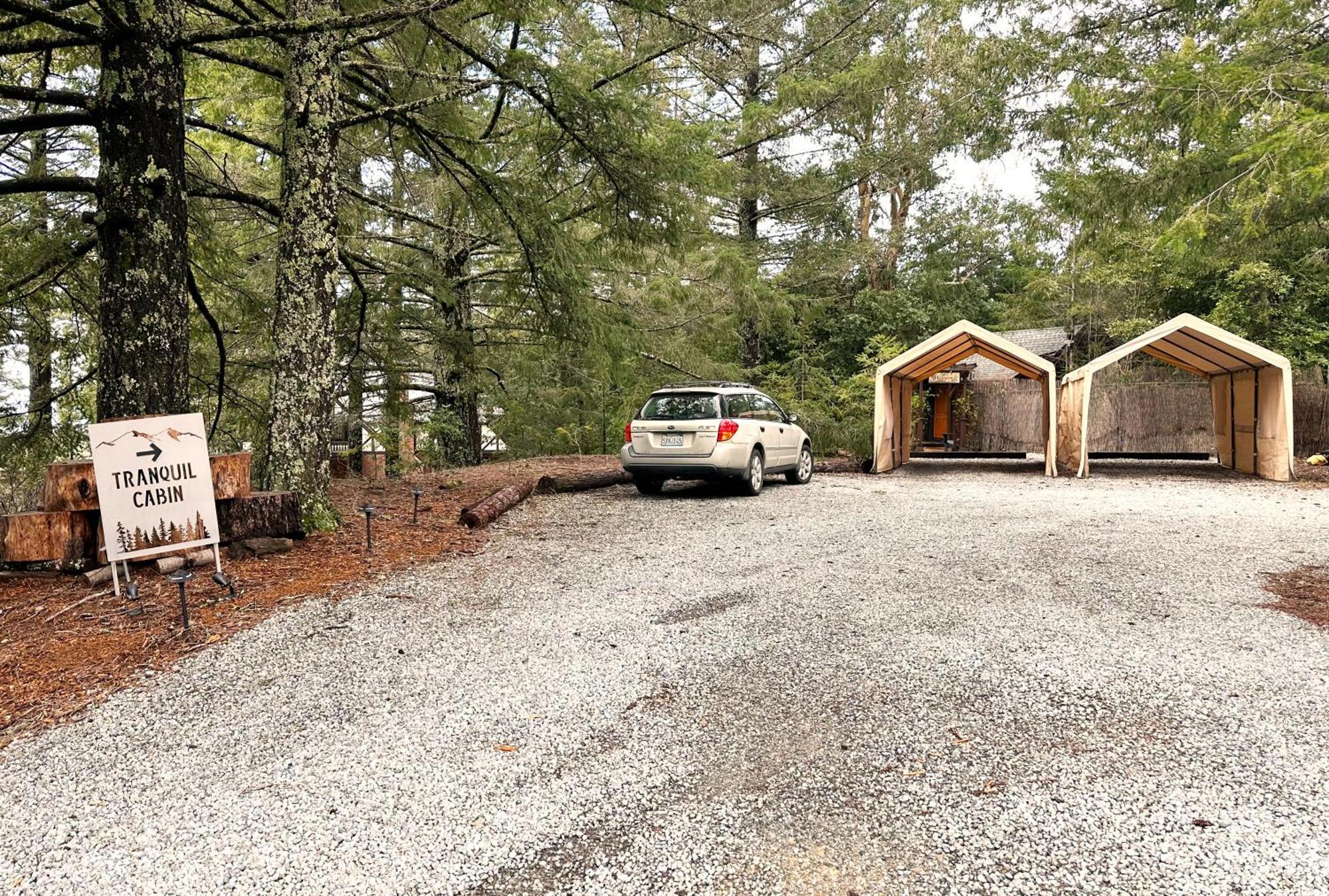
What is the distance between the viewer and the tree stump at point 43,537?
474 cm

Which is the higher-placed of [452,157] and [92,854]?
[452,157]

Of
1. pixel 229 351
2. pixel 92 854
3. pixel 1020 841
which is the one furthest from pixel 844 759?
pixel 229 351

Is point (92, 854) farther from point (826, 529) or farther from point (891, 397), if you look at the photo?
point (891, 397)

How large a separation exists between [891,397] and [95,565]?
14.3 metres

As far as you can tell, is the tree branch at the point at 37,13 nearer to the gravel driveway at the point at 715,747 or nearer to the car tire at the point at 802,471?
the gravel driveway at the point at 715,747

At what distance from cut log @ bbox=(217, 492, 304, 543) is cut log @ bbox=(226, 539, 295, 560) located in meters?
0.05

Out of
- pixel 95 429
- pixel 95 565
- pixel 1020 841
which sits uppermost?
pixel 95 429

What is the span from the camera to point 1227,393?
1442cm

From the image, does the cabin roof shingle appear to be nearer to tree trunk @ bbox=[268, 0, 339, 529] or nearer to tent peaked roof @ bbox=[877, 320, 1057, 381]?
tent peaked roof @ bbox=[877, 320, 1057, 381]

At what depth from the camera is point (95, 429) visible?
4539 millimetres

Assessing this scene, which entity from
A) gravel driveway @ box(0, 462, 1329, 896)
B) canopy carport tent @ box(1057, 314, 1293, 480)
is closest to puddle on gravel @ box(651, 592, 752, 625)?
gravel driveway @ box(0, 462, 1329, 896)

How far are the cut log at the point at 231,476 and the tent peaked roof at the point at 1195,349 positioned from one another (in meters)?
13.3

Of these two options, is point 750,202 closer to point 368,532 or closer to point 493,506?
point 493,506

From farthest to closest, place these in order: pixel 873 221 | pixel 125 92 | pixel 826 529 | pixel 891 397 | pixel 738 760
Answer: pixel 873 221
pixel 891 397
pixel 826 529
pixel 125 92
pixel 738 760
